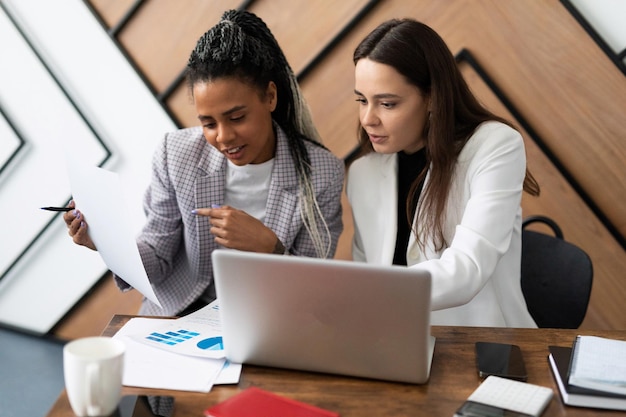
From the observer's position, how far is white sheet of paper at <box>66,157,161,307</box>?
1.39 meters

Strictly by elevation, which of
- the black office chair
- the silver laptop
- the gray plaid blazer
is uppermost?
the silver laptop

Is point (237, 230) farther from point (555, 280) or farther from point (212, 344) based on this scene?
point (555, 280)

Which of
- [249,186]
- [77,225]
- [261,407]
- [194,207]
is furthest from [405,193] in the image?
[261,407]

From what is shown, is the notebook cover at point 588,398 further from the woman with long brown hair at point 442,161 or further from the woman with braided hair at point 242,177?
the woman with braided hair at point 242,177

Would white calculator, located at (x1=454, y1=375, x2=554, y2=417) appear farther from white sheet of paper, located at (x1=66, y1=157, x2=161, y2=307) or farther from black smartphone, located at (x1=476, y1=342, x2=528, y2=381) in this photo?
white sheet of paper, located at (x1=66, y1=157, x2=161, y2=307)

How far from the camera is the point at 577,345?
1.29 meters

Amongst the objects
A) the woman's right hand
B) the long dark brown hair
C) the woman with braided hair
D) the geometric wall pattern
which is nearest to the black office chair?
the long dark brown hair

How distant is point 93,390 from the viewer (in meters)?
1.00

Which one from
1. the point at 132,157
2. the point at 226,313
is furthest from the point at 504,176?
the point at 132,157

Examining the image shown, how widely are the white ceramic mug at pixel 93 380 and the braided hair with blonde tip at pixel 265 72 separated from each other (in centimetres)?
85

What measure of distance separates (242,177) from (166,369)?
703mm

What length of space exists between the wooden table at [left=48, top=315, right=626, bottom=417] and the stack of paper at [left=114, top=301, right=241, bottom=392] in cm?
2

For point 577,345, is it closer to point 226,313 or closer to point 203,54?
point 226,313

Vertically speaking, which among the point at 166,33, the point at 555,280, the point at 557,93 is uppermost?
the point at 166,33
